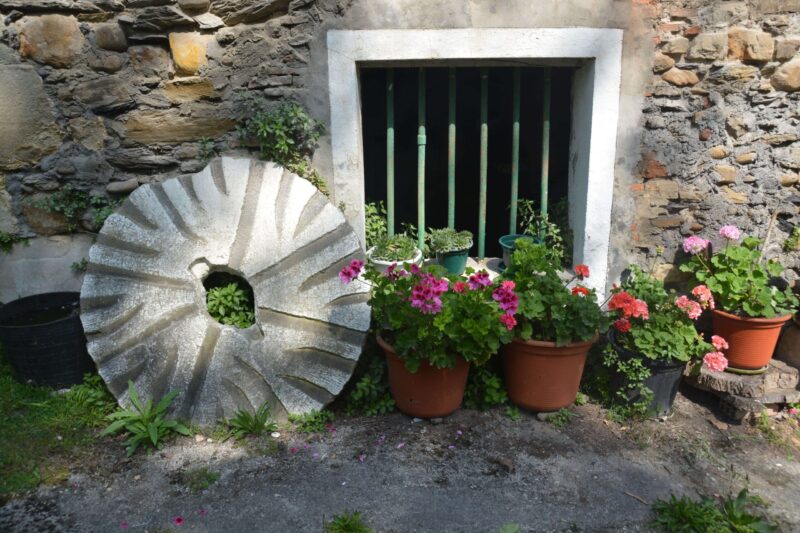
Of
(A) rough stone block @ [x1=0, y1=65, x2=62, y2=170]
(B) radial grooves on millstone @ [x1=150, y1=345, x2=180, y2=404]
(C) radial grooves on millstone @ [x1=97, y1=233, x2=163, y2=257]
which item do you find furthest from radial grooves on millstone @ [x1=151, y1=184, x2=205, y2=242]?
(A) rough stone block @ [x1=0, y1=65, x2=62, y2=170]

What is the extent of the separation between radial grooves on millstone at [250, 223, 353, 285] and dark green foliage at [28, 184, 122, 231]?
1.01m

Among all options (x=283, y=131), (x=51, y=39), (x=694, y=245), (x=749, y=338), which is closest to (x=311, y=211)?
(x=283, y=131)

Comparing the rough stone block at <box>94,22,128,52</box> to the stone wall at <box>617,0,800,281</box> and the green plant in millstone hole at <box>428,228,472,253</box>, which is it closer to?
the green plant in millstone hole at <box>428,228,472,253</box>

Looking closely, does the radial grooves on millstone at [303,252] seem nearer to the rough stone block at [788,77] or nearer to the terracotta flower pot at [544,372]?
the terracotta flower pot at [544,372]

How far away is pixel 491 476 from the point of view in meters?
2.63

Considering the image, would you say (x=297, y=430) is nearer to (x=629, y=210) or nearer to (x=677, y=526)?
(x=677, y=526)

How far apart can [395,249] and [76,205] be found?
5.85ft

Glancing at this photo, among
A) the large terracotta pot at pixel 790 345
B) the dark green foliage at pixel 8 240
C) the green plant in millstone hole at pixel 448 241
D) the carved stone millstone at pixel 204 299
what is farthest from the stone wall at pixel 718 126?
the dark green foliage at pixel 8 240

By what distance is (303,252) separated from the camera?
3.08m

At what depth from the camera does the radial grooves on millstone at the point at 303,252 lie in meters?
3.04

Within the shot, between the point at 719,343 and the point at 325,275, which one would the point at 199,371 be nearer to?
the point at 325,275

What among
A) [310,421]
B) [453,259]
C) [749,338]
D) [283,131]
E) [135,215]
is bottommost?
[310,421]

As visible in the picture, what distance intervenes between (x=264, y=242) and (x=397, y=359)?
2.93 ft

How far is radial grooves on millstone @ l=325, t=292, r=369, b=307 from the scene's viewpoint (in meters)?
3.03
